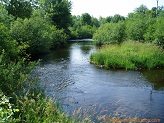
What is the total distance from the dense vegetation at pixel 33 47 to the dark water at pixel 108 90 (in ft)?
3.99

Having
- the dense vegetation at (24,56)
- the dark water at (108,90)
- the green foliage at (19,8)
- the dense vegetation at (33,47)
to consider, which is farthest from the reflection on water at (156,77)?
the green foliage at (19,8)

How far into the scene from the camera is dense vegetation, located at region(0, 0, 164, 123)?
6.59 metres

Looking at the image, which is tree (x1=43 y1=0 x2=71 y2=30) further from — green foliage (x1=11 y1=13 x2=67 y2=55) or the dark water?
the dark water

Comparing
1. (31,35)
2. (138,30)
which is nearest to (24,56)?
(31,35)

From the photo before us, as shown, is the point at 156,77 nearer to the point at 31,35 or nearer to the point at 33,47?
the point at 33,47

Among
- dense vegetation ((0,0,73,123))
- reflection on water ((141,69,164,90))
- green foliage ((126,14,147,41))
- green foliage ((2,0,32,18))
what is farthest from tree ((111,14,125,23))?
reflection on water ((141,69,164,90))

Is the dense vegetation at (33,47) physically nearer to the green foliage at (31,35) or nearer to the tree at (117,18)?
the green foliage at (31,35)

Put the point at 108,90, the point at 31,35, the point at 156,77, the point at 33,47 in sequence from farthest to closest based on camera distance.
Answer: the point at 33,47
the point at 31,35
the point at 156,77
the point at 108,90

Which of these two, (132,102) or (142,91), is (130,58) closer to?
(142,91)

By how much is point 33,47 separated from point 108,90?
17.5 meters

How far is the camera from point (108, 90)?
14188 mm

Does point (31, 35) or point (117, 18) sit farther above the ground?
point (117, 18)

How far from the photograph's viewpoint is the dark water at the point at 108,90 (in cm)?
1051

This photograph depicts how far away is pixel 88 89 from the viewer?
14422mm
